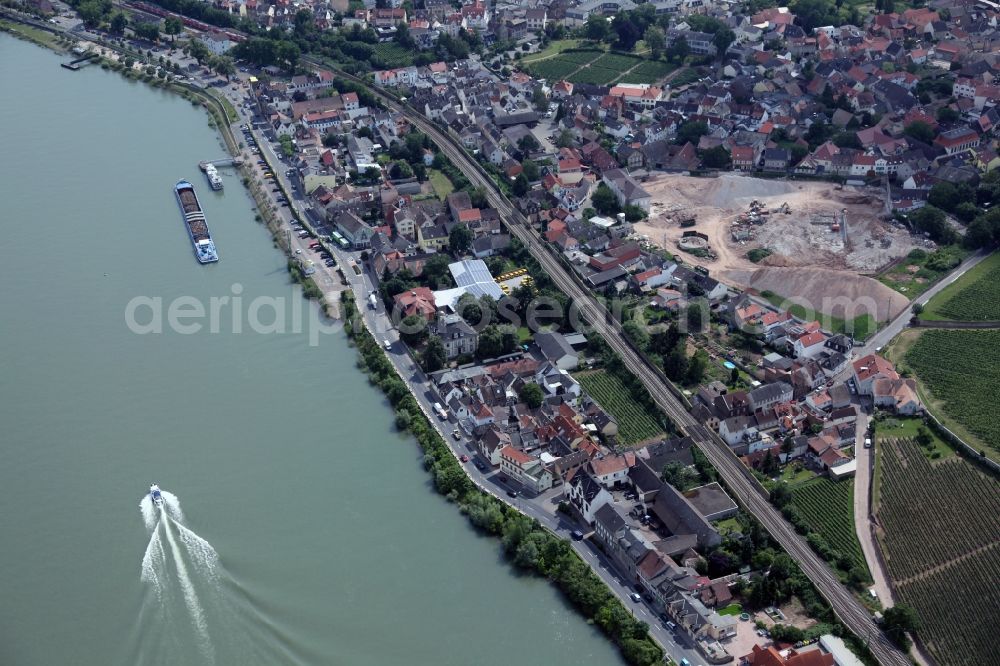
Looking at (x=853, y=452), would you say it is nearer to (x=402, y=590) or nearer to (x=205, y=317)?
(x=402, y=590)

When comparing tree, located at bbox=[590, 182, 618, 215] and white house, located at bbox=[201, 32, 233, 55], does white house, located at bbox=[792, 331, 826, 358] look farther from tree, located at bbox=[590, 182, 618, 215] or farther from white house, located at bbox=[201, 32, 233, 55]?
white house, located at bbox=[201, 32, 233, 55]

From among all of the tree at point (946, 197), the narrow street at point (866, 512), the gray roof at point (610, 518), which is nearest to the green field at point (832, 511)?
the narrow street at point (866, 512)

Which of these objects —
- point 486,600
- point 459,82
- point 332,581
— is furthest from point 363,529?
point 459,82

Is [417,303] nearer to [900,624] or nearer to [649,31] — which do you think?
[900,624]

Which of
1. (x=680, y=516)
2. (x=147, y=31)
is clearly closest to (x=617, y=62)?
(x=147, y=31)

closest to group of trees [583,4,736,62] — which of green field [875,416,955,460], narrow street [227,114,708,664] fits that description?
narrow street [227,114,708,664]
